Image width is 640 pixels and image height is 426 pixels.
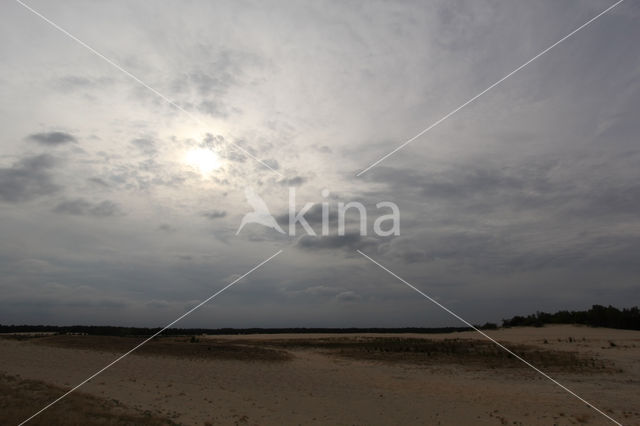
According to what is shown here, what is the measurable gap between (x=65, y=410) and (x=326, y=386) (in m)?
10.7

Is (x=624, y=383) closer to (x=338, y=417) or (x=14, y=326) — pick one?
(x=338, y=417)

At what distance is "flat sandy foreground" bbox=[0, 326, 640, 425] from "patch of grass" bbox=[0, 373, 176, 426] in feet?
0.11

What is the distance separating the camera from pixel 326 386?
66.2 feet

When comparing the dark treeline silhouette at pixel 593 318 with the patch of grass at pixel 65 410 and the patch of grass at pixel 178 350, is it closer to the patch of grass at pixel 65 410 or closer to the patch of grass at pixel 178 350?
the patch of grass at pixel 178 350

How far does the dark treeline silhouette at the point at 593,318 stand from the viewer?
45.0 meters

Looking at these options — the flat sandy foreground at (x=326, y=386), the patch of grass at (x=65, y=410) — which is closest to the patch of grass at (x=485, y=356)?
the flat sandy foreground at (x=326, y=386)

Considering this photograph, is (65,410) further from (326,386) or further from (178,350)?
(178,350)

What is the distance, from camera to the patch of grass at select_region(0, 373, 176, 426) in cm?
1218

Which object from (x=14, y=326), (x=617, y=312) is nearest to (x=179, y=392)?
(x=617, y=312)

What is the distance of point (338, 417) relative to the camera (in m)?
14.9

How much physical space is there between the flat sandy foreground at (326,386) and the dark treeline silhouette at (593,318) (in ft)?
45.3

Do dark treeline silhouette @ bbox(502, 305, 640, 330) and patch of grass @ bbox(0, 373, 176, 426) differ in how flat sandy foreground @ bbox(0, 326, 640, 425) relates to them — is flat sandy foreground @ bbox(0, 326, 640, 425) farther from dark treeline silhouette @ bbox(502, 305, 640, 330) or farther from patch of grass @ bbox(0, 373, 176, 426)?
dark treeline silhouette @ bbox(502, 305, 640, 330)

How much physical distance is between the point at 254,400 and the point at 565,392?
12250 millimetres

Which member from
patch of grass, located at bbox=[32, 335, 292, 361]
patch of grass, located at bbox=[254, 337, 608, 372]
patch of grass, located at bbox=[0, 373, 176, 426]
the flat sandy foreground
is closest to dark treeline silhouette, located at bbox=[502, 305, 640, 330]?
the flat sandy foreground
